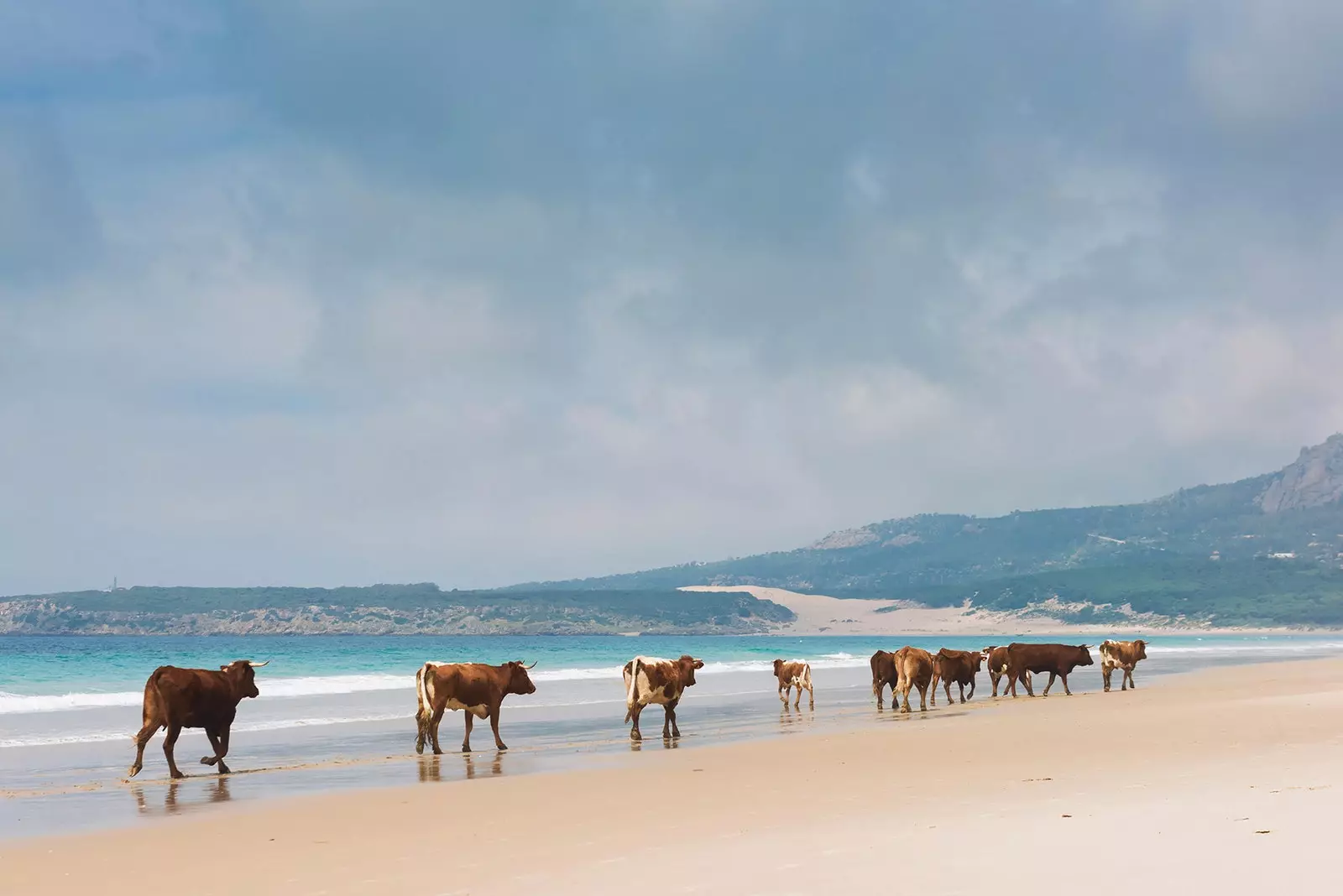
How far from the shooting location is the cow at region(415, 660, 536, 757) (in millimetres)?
18672

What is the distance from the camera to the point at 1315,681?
33688mm

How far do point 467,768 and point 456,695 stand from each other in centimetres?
311

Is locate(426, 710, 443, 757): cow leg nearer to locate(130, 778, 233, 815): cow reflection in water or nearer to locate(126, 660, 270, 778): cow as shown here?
locate(126, 660, 270, 778): cow

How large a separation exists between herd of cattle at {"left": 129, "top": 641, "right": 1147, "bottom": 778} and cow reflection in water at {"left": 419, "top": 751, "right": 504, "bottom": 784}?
0.84 m

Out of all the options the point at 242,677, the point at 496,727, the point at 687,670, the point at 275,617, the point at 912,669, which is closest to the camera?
the point at 242,677

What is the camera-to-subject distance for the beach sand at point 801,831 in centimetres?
721

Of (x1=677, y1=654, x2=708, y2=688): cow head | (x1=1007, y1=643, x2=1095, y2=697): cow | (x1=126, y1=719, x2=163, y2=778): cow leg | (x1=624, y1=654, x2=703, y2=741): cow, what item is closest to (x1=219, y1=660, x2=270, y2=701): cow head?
(x1=126, y1=719, x2=163, y2=778): cow leg

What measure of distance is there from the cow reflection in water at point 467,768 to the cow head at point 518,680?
2.82 meters


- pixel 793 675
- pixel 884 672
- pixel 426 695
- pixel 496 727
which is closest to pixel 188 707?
pixel 426 695

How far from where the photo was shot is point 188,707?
52.4ft

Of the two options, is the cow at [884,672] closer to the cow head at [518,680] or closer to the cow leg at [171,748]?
the cow head at [518,680]

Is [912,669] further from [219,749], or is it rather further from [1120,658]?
[219,749]

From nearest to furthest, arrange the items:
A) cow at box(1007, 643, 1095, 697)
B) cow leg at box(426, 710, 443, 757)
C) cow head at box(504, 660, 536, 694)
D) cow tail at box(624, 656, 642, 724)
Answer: cow leg at box(426, 710, 443, 757), cow tail at box(624, 656, 642, 724), cow head at box(504, 660, 536, 694), cow at box(1007, 643, 1095, 697)

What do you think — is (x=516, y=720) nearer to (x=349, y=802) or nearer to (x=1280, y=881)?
(x=349, y=802)
